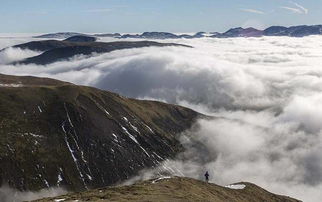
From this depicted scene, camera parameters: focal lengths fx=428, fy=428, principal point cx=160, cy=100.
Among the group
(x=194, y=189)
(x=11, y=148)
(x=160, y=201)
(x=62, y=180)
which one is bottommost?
(x=62, y=180)

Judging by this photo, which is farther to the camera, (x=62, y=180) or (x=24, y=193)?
(x=62, y=180)

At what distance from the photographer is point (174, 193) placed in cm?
10144

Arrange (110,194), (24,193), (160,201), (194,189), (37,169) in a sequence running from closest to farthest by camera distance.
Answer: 1. (160,201)
2. (110,194)
3. (194,189)
4. (24,193)
5. (37,169)

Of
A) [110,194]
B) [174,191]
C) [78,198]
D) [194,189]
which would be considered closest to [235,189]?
[194,189]

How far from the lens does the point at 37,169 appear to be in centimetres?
19275

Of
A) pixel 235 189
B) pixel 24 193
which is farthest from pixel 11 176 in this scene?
pixel 235 189

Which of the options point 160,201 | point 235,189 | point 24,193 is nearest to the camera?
point 160,201

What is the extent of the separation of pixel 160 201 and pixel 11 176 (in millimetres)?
117624

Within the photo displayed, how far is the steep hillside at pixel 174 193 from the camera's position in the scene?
89.2 m

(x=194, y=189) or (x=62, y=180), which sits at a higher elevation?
(x=194, y=189)

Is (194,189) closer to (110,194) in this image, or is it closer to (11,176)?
(110,194)

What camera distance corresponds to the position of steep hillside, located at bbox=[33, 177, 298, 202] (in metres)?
89.2

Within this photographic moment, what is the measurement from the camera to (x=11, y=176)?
184125mm

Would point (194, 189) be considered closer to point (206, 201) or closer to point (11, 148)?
point (206, 201)
